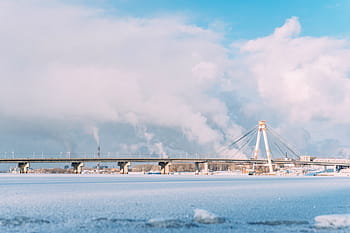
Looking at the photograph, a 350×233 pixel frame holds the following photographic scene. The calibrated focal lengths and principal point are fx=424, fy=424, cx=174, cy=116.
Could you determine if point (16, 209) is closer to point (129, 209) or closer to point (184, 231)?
point (129, 209)

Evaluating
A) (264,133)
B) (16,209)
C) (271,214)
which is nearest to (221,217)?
(271,214)

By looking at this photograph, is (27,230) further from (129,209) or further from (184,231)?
(129,209)

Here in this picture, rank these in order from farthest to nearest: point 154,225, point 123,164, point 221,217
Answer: point 123,164 → point 221,217 → point 154,225

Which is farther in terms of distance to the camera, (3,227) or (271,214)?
(271,214)

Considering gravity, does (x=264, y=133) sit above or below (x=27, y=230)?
above

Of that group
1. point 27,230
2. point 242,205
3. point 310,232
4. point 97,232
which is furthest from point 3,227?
point 242,205

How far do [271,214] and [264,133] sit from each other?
155m

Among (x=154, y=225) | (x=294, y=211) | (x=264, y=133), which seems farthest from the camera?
(x=264, y=133)

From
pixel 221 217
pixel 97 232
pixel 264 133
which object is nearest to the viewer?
pixel 97 232

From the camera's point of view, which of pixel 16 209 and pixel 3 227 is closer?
pixel 3 227

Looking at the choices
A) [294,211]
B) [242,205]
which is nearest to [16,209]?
[242,205]

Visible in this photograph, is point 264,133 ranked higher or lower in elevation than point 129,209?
higher

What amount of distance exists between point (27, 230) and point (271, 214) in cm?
1553

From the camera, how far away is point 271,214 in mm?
28281
